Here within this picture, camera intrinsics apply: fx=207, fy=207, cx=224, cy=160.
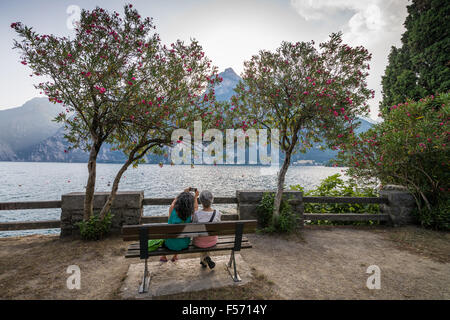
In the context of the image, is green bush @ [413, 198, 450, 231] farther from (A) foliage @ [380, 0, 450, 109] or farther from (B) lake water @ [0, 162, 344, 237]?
(B) lake water @ [0, 162, 344, 237]

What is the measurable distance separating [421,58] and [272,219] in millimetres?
16068

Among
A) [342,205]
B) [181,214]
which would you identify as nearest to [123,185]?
[342,205]

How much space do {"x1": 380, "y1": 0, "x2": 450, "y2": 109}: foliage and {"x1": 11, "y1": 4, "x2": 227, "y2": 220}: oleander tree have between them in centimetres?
1401

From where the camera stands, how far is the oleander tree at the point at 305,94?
18.5 feet

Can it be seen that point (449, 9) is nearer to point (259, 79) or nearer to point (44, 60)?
point (259, 79)

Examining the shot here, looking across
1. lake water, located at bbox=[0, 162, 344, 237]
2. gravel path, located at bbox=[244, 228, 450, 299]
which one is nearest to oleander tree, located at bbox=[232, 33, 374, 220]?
gravel path, located at bbox=[244, 228, 450, 299]

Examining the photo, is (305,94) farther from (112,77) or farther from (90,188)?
(90,188)

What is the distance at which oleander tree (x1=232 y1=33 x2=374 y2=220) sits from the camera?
5648mm

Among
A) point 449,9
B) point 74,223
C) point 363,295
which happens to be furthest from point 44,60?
point 449,9

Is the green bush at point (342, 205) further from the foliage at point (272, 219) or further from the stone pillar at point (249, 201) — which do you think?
the foliage at point (272, 219)

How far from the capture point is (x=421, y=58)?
13.6 meters

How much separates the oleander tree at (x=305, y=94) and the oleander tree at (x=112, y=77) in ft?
5.79

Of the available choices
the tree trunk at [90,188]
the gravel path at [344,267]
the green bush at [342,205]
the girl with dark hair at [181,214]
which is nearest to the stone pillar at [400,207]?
the green bush at [342,205]
